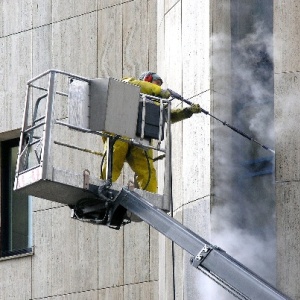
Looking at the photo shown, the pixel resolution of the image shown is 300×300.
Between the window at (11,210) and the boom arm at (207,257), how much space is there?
8.58 meters

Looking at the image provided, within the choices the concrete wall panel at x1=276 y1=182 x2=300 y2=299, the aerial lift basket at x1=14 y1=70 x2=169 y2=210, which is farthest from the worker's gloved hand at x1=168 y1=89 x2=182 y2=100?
the concrete wall panel at x1=276 y1=182 x2=300 y2=299

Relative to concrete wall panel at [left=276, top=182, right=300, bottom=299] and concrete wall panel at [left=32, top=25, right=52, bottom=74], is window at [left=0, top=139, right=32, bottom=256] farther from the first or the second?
concrete wall panel at [left=276, top=182, right=300, bottom=299]

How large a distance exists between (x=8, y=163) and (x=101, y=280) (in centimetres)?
393

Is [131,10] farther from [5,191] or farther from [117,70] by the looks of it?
[5,191]

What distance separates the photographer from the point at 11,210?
28328 millimetres

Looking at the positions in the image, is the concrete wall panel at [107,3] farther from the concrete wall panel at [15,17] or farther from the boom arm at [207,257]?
the boom arm at [207,257]

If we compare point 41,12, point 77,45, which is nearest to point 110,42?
point 77,45

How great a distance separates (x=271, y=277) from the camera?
2017cm

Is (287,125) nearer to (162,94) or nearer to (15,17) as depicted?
(162,94)

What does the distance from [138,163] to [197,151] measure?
31.8 inches

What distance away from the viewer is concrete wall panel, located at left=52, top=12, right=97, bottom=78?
26.2 metres

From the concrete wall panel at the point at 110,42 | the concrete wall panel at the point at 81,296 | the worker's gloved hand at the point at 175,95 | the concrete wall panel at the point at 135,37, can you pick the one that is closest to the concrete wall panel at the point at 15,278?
the concrete wall panel at the point at 81,296

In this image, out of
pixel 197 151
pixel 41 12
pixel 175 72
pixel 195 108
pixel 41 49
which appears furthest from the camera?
pixel 41 12

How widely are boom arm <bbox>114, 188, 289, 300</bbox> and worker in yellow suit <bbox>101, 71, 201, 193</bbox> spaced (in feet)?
4.67
